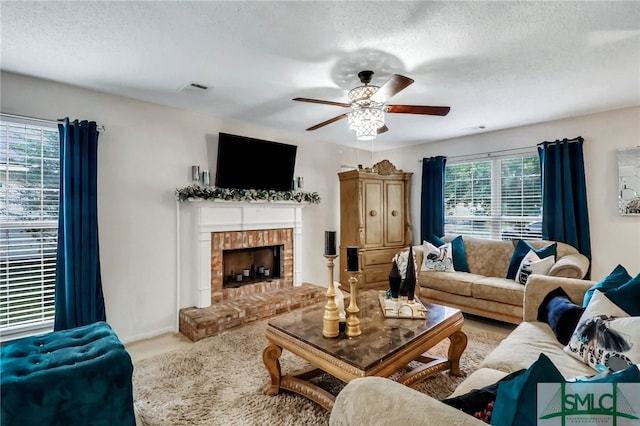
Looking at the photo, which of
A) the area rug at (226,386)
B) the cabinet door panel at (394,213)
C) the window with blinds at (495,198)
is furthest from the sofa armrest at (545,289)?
the cabinet door panel at (394,213)

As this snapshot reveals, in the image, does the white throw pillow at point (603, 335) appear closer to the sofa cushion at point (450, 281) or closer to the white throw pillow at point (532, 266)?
the white throw pillow at point (532, 266)

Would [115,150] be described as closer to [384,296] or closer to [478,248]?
A: [384,296]

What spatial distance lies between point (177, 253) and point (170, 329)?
85cm

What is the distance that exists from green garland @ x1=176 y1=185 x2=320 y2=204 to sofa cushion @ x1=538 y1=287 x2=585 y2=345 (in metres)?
3.02

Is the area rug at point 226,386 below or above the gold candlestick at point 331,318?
below

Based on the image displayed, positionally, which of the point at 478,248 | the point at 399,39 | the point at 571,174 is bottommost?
the point at 478,248

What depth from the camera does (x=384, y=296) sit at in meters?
2.74

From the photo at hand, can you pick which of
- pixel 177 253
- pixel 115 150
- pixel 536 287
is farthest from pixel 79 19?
pixel 536 287

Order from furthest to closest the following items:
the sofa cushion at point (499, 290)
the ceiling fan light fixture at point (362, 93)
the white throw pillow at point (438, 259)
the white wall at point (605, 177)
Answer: the white throw pillow at point (438, 259) → the white wall at point (605, 177) → the sofa cushion at point (499, 290) → the ceiling fan light fixture at point (362, 93)

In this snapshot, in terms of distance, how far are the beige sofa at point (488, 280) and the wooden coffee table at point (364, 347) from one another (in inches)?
51.4

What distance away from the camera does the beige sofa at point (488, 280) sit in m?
3.31

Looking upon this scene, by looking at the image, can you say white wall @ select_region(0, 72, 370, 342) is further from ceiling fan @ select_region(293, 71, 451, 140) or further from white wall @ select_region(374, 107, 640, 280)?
white wall @ select_region(374, 107, 640, 280)

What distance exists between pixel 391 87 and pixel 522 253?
2.84 metres

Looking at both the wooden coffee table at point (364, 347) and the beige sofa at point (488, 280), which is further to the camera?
the beige sofa at point (488, 280)
